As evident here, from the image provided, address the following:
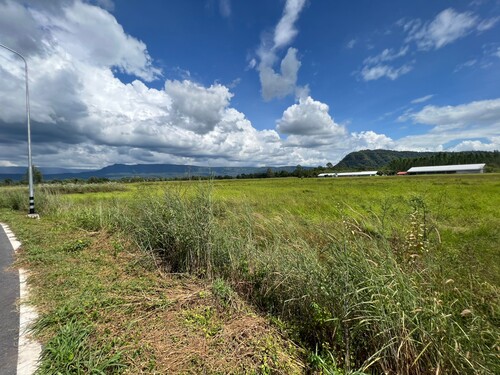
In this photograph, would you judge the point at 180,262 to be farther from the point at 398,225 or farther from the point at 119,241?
the point at 398,225

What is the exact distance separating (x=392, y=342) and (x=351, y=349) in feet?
1.98

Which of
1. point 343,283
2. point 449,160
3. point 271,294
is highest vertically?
point 449,160

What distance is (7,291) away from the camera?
4.23m

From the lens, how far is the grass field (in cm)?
255

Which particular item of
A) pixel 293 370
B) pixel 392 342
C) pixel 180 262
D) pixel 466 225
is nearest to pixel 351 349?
pixel 392 342

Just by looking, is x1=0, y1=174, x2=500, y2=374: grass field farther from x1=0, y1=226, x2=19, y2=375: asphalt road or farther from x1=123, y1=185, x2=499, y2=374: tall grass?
x1=0, y1=226, x2=19, y2=375: asphalt road

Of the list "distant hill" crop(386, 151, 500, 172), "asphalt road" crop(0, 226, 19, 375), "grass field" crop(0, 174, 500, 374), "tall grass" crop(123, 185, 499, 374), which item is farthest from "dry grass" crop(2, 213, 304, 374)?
"distant hill" crop(386, 151, 500, 172)

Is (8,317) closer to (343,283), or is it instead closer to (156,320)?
(156,320)

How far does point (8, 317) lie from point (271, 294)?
12.4 feet

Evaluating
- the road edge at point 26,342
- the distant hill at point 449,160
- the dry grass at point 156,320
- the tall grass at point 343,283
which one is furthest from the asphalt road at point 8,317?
the distant hill at point 449,160

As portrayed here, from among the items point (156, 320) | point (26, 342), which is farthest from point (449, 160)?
point (26, 342)

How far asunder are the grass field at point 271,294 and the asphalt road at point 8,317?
287mm

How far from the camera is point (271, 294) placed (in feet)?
13.2

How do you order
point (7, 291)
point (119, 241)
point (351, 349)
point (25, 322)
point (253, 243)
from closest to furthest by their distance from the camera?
point (351, 349) < point (25, 322) < point (7, 291) < point (253, 243) < point (119, 241)
